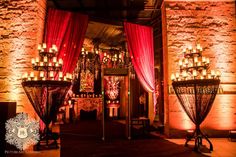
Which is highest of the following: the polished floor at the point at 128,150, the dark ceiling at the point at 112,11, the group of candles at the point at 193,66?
the dark ceiling at the point at 112,11

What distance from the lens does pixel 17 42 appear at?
5250mm

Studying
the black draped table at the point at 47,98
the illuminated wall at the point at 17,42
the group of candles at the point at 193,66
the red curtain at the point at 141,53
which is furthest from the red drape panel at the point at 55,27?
the group of candles at the point at 193,66

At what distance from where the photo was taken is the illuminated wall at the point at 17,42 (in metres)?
5.12

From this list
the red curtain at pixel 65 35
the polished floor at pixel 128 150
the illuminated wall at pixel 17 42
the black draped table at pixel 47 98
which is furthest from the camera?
the red curtain at pixel 65 35

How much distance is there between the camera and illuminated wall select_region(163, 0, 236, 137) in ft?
18.7

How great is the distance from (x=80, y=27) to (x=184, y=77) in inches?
115

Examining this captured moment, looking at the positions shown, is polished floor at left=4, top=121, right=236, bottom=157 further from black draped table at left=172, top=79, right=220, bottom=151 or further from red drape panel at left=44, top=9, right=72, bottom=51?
red drape panel at left=44, top=9, right=72, bottom=51

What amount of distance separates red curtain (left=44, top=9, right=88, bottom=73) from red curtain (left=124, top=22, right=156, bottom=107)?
A: 4.65 ft

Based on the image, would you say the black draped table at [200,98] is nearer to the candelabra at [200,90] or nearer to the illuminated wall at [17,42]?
the candelabra at [200,90]

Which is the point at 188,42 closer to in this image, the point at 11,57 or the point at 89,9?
the point at 89,9

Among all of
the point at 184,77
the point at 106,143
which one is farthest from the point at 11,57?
the point at 184,77

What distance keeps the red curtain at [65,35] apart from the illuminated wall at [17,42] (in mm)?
295

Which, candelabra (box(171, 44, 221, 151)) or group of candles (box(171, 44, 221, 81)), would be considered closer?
candelabra (box(171, 44, 221, 151))

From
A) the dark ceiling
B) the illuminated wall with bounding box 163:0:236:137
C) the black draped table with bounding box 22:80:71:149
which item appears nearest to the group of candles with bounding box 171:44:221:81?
the illuminated wall with bounding box 163:0:236:137
